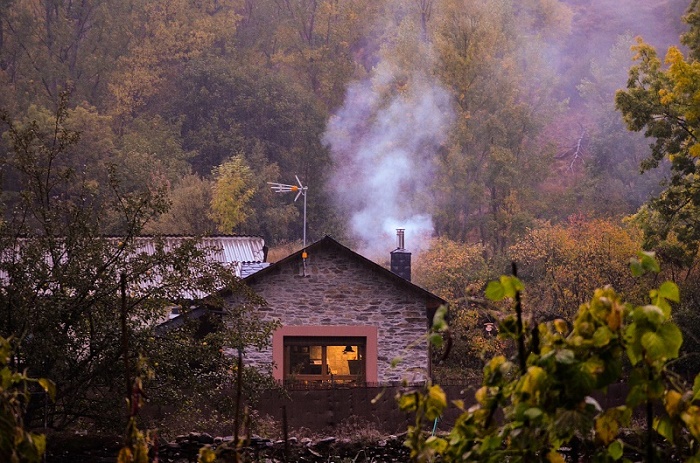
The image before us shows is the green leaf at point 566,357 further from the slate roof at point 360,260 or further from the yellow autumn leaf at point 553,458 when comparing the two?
the slate roof at point 360,260

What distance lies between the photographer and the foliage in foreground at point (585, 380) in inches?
119

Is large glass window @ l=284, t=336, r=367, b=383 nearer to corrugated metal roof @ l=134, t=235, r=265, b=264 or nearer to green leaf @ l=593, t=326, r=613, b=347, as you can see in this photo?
corrugated metal roof @ l=134, t=235, r=265, b=264

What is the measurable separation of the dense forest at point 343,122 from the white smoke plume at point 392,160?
0.12 m

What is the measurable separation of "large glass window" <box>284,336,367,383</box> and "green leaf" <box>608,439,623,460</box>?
67.3 ft

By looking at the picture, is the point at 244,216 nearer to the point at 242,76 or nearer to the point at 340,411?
the point at 242,76

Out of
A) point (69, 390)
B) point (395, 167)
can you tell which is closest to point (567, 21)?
point (395, 167)

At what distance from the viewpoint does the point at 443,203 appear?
6009 centimetres

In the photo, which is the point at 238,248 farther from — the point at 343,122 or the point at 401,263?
the point at 343,122

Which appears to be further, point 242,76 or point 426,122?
point 242,76

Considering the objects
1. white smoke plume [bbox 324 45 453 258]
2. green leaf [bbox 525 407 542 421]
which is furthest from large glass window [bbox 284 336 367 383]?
white smoke plume [bbox 324 45 453 258]

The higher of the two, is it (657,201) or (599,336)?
(657,201)

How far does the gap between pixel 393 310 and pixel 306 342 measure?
204 cm

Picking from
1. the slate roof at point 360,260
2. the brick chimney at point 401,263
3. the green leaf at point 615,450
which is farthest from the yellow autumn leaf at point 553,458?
the brick chimney at point 401,263

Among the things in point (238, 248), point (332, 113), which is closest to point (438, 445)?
point (238, 248)
